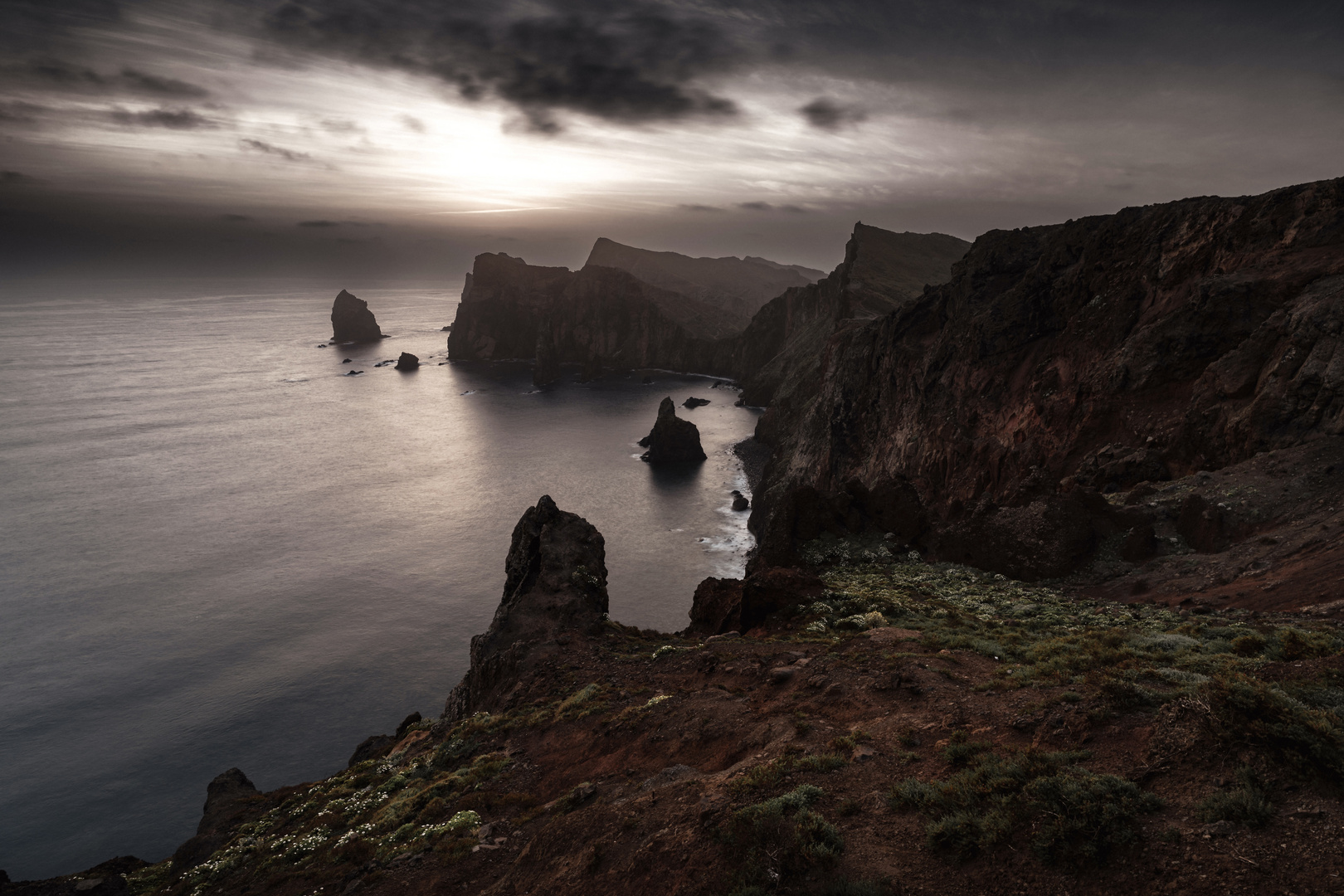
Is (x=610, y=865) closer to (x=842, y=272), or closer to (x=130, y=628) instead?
(x=130, y=628)

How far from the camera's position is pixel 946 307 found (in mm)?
65750

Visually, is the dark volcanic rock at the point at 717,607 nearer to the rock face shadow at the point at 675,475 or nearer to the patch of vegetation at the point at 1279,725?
the patch of vegetation at the point at 1279,725

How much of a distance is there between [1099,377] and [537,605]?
39.6 meters

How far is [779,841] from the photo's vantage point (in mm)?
10438

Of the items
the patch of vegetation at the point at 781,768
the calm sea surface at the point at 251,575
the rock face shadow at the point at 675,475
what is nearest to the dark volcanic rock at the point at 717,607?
the patch of vegetation at the point at 781,768

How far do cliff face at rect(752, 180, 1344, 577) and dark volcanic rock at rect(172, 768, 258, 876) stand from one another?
28.8m

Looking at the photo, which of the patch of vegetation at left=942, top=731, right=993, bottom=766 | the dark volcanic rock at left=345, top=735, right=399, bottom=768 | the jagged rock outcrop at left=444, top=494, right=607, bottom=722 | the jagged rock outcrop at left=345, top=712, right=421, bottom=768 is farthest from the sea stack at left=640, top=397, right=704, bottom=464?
the patch of vegetation at left=942, top=731, right=993, bottom=766

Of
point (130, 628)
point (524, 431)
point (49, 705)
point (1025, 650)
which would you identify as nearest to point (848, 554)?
point (1025, 650)

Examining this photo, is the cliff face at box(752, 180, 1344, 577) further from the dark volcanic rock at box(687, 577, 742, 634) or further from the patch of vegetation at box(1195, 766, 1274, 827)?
the patch of vegetation at box(1195, 766, 1274, 827)

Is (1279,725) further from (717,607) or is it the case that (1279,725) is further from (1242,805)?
(717,607)

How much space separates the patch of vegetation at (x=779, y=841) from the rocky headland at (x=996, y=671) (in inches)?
2.3

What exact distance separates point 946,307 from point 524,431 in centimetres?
9937

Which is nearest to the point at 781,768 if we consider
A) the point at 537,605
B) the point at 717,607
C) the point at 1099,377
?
the point at 717,607

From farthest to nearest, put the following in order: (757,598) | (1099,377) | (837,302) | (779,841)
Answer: (837,302)
(1099,377)
(757,598)
(779,841)
